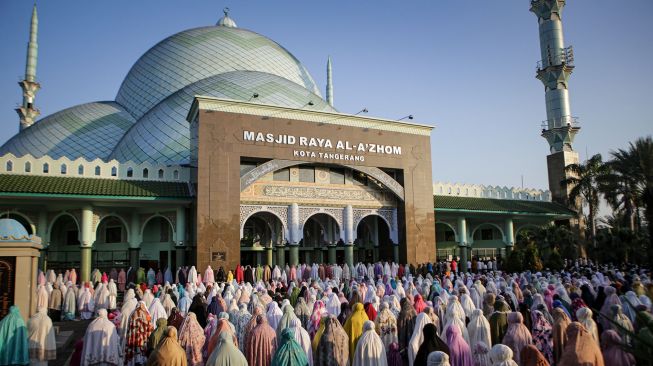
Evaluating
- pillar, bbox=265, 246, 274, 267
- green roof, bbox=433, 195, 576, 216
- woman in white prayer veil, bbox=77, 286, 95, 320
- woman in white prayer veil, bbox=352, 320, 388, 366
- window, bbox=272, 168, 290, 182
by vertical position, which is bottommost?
woman in white prayer veil, bbox=77, 286, 95, 320

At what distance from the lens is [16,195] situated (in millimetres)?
16828

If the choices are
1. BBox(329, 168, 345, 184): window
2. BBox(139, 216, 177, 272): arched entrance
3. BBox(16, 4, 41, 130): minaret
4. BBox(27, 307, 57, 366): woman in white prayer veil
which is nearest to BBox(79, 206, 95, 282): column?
BBox(139, 216, 177, 272): arched entrance

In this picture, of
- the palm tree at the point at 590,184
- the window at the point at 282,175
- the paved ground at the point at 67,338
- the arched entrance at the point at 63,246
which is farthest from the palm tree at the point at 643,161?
the arched entrance at the point at 63,246

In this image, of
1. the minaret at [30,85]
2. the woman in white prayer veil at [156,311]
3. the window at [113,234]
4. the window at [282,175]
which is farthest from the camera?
the minaret at [30,85]

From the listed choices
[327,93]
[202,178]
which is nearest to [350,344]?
[202,178]

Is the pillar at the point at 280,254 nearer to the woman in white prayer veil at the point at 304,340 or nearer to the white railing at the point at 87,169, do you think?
the white railing at the point at 87,169

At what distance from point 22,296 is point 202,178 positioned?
1029 centimetres

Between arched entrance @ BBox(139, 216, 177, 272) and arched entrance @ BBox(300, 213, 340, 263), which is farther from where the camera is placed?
arched entrance @ BBox(300, 213, 340, 263)

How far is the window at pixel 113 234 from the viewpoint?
71.2ft

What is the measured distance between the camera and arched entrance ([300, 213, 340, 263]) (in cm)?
2431

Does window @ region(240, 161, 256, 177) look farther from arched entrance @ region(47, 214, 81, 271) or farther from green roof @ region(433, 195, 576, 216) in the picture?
green roof @ region(433, 195, 576, 216)

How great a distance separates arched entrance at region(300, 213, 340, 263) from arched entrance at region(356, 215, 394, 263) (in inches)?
76.3

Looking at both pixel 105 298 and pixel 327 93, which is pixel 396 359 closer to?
pixel 105 298

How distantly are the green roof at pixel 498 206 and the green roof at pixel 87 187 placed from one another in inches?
514
